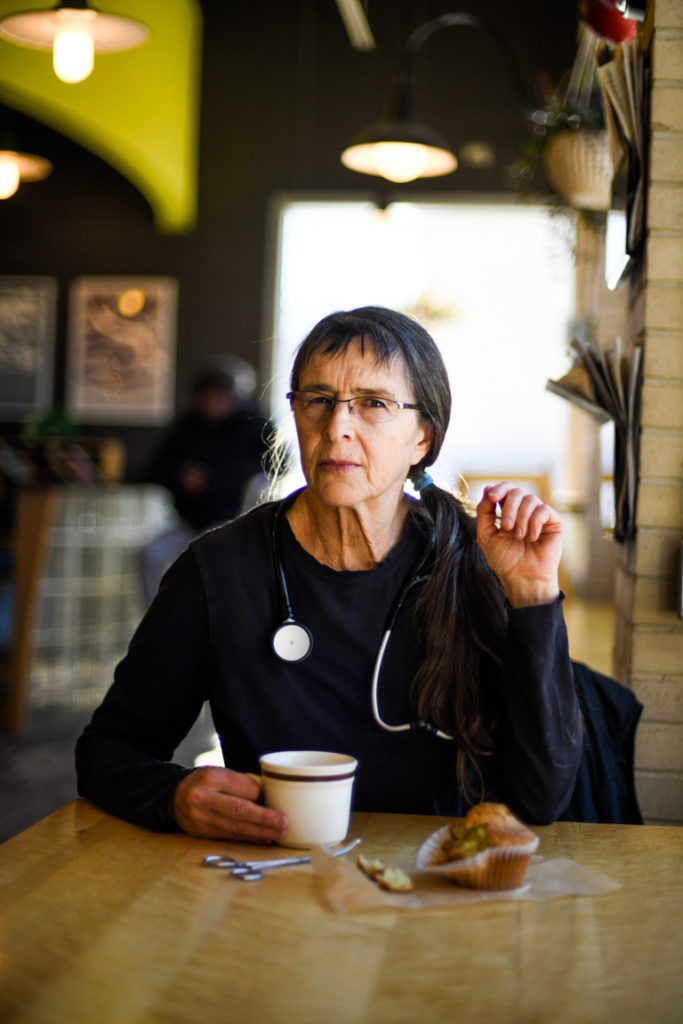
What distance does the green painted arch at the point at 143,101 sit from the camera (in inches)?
270

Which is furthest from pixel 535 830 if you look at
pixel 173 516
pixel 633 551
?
pixel 173 516

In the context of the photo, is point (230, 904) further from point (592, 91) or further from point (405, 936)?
point (592, 91)

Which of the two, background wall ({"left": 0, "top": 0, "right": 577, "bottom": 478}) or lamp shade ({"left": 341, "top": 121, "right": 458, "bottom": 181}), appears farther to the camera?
background wall ({"left": 0, "top": 0, "right": 577, "bottom": 478})

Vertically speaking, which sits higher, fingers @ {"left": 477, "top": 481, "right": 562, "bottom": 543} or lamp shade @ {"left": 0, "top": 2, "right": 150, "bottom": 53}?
lamp shade @ {"left": 0, "top": 2, "right": 150, "bottom": 53}

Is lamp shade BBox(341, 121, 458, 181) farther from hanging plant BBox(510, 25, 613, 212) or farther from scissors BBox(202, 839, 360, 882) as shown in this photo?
scissors BBox(202, 839, 360, 882)

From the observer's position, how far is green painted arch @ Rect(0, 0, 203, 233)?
6.86m

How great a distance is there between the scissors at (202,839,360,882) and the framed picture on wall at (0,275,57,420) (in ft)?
27.1

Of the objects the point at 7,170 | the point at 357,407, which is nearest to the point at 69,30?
the point at 357,407

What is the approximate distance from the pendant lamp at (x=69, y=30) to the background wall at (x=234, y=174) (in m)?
5.02

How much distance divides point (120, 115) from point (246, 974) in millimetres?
7443

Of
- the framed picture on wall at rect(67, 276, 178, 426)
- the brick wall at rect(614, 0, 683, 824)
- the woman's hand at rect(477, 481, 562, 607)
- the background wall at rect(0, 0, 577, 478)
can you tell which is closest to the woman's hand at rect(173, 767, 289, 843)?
the woman's hand at rect(477, 481, 562, 607)

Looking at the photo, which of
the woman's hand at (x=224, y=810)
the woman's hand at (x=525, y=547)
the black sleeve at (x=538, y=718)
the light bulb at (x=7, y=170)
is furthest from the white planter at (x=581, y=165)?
the light bulb at (x=7, y=170)

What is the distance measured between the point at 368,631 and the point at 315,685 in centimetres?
11

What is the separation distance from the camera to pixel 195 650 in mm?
1541
